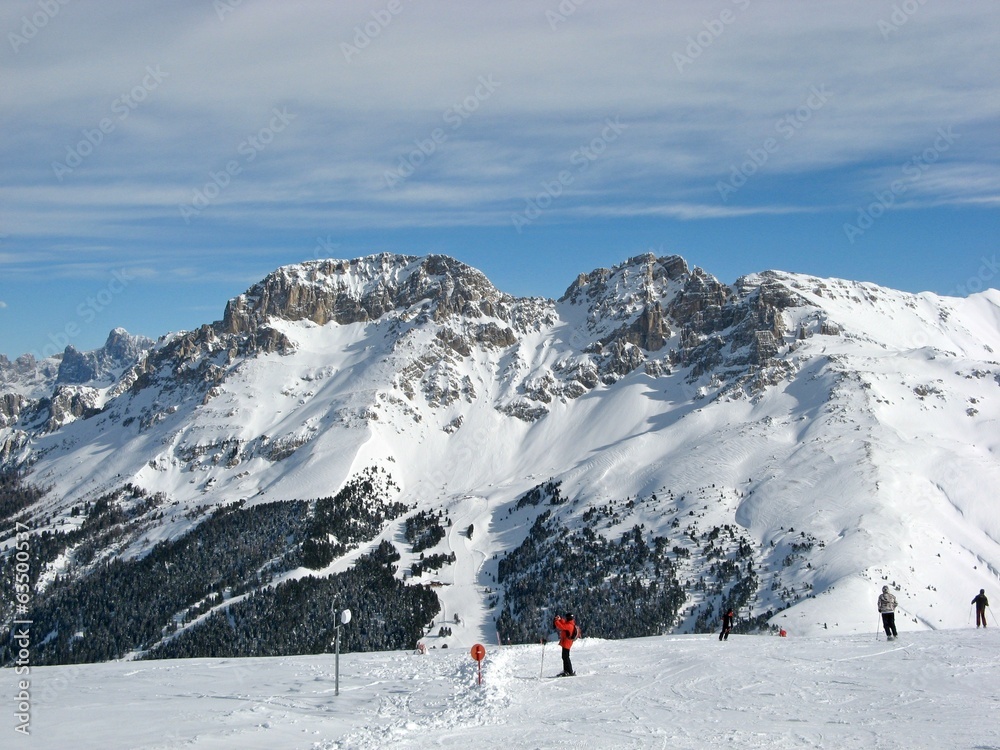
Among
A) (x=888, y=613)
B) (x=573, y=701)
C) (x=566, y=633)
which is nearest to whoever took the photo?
(x=573, y=701)

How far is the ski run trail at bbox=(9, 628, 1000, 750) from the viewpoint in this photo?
67.6ft

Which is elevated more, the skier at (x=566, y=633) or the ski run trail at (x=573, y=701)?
the skier at (x=566, y=633)

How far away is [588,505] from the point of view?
17700cm

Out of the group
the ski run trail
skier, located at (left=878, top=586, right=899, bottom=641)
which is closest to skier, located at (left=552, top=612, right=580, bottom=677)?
the ski run trail

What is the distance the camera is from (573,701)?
2486 centimetres

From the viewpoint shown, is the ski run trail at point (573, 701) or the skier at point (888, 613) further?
the skier at point (888, 613)

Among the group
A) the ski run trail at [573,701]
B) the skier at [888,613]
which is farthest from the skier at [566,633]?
the skier at [888,613]

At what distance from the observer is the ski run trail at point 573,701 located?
811 inches

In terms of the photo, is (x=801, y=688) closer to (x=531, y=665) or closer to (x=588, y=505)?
(x=531, y=665)

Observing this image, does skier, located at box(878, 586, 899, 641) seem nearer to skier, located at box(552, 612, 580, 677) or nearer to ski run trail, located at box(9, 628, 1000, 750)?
ski run trail, located at box(9, 628, 1000, 750)

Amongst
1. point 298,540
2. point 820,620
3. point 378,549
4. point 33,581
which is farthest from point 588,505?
point 33,581

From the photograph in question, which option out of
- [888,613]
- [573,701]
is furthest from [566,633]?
[888,613]

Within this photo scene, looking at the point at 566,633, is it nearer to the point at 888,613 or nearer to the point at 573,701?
the point at 573,701

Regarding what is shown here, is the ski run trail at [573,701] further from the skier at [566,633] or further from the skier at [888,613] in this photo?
the skier at [888,613]
